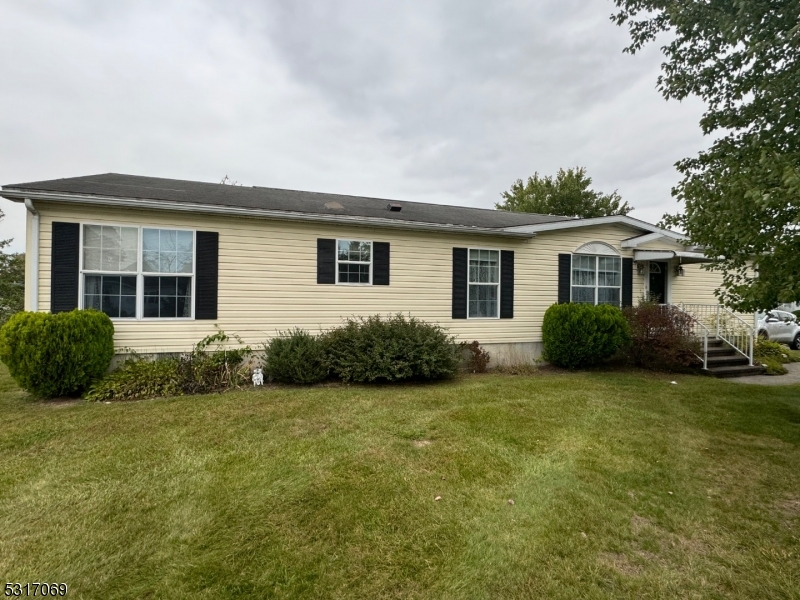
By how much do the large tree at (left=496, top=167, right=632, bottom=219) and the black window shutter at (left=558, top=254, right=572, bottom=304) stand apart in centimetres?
2166

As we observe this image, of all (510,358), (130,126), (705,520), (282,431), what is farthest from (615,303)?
(130,126)

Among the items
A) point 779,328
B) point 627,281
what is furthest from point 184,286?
point 779,328

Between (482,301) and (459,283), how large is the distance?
77 centimetres

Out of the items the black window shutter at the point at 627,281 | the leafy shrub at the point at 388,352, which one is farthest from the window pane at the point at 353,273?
the black window shutter at the point at 627,281

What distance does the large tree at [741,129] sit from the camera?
388cm

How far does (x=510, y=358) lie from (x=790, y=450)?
530cm

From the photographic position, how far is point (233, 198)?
26.1ft

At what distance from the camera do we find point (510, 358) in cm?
938

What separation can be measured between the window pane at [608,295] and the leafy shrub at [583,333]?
3.85 feet

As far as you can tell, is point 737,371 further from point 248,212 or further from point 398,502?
point 248,212

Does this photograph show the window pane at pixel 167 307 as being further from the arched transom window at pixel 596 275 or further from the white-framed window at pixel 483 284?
the arched transom window at pixel 596 275

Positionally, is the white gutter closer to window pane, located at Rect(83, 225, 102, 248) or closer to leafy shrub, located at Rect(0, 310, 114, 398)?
window pane, located at Rect(83, 225, 102, 248)

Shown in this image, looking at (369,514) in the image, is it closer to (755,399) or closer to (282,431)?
(282,431)

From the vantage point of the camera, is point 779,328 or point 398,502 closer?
point 398,502
